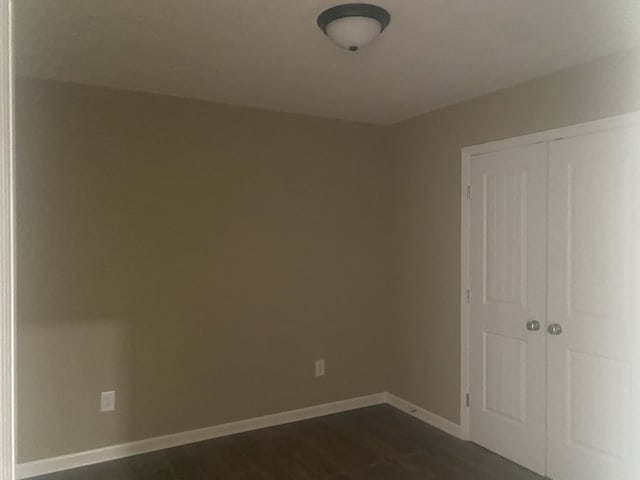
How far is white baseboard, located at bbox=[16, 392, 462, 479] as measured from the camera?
2.82 m

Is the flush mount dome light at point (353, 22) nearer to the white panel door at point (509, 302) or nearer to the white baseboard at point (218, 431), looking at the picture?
the white panel door at point (509, 302)

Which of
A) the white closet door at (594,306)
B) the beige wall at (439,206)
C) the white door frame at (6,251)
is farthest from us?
the beige wall at (439,206)

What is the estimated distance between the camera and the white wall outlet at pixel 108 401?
9.69 ft

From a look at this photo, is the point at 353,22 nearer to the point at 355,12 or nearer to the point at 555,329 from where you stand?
the point at 355,12

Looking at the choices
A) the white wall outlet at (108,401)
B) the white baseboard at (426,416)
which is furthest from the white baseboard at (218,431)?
the white wall outlet at (108,401)

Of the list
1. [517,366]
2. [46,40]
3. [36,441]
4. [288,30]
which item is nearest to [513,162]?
[517,366]

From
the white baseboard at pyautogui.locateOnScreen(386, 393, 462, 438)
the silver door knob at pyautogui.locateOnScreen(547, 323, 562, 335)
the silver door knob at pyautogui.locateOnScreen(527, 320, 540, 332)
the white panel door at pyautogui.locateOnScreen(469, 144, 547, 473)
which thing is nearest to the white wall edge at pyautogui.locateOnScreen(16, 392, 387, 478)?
the white baseboard at pyautogui.locateOnScreen(386, 393, 462, 438)

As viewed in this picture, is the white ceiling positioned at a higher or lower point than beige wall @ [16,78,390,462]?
higher

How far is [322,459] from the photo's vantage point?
2980 millimetres

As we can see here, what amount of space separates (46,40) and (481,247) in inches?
114

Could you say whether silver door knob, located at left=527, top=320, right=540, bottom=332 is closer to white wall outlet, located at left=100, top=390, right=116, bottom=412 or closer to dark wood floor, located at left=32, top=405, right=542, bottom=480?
dark wood floor, located at left=32, top=405, right=542, bottom=480

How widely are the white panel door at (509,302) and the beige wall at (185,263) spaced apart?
1.02m

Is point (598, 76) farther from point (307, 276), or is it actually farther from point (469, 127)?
point (307, 276)

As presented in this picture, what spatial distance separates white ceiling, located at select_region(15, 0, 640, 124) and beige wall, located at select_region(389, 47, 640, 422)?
15 cm
